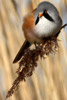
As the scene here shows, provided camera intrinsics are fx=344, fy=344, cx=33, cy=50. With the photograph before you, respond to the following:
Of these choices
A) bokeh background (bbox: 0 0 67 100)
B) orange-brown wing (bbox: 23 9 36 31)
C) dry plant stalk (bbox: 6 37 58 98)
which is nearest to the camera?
dry plant stalk (bbox: 6 37 58 98)

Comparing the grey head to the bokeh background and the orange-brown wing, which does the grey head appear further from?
the bokeh background

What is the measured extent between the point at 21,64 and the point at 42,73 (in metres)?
0.56

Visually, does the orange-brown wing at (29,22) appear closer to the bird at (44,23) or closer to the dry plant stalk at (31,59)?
the bird at (44,23)

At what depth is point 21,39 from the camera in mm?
1507

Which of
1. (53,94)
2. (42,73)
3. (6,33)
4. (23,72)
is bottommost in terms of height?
(53,94)

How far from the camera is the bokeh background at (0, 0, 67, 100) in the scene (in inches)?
57.9

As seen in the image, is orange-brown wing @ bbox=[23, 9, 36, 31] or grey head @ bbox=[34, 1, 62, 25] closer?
grey head @ bbox=[34, 1, 62, 25]

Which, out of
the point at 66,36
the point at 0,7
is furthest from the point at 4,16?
the point at 66,36

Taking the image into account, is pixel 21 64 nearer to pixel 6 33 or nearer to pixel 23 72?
pixel 23 72

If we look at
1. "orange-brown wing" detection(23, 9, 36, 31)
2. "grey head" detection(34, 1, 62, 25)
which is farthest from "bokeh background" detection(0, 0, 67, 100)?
"grey head" detection(34, 1, 62, 25)

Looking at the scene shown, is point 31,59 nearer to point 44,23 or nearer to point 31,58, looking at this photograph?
point 31,58

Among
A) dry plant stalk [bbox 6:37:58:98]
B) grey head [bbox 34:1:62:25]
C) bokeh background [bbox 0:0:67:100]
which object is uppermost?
grey head [bbox 34:1:62:25]

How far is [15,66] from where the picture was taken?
1515mm

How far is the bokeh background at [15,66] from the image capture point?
1472 mm
